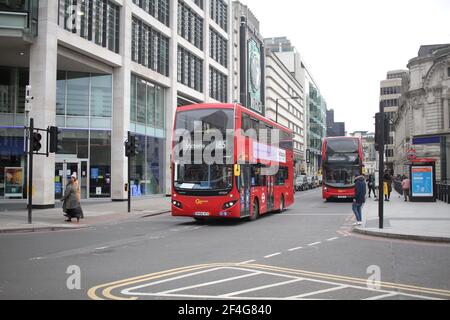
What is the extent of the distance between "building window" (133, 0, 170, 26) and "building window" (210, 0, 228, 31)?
32.9ft

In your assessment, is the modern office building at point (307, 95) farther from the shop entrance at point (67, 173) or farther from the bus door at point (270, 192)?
the bus door at point (270, 192)

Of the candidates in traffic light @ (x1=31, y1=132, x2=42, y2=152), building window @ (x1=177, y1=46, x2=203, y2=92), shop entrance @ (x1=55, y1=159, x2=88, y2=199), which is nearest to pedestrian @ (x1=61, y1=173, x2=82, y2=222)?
traffic light @ (x1=31, y1=132, x2=42, y2=152)

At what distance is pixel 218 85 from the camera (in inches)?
1827

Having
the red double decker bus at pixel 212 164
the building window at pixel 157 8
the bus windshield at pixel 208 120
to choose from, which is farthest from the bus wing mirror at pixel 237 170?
the building window at pixel 157 8

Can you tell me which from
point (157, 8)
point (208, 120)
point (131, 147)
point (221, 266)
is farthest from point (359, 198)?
point (157, 8)

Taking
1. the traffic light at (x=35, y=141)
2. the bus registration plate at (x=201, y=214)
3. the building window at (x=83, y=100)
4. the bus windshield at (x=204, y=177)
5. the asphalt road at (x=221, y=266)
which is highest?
the building window at (x=83, y=100)

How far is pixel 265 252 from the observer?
33.1ft

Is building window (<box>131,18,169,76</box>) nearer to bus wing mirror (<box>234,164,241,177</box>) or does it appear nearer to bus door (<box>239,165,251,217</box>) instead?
bus door (<box>239,165,251,217</box>)

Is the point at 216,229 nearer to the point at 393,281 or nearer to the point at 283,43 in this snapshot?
the point at 393,281

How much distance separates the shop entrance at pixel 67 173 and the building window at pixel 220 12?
23.2 m

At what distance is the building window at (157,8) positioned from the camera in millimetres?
32537

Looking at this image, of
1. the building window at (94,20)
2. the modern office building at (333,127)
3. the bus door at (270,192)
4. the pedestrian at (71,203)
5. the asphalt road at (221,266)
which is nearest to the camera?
the asphalt road at (221,266)

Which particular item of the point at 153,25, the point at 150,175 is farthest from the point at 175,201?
the point at 153,25
